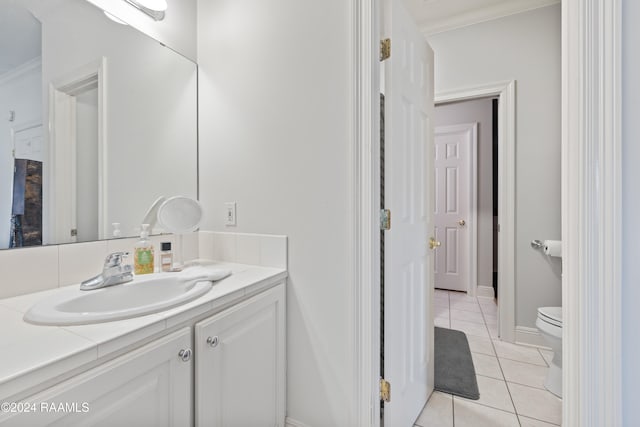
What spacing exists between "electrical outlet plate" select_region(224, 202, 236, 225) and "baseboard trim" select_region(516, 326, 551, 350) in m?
2.36

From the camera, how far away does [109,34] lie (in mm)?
1278

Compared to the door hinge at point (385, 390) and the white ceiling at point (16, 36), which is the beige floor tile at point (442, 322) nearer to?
the door hinge at point (385, 390)

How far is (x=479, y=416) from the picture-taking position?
154 centimetres

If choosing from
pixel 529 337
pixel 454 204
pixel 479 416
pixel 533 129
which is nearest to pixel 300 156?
pixel 479 416

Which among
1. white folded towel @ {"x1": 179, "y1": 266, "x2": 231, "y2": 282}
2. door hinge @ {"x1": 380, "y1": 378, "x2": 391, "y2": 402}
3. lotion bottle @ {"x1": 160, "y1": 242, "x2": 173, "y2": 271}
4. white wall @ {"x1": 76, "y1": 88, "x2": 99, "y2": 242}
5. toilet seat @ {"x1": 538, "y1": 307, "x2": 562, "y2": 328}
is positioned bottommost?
door hinge @ {"x1": 380, "y1": 378, "x2": 391, "y2": 402}

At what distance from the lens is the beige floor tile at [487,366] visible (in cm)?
193

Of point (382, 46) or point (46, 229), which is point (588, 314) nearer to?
point (382, 46)

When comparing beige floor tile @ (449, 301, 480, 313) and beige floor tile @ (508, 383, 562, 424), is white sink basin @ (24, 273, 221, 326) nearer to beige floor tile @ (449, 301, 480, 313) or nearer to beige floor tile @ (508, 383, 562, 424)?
beige floor tile @ (508, 383, 562, 424)

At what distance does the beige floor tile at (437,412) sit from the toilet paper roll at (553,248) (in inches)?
51.2

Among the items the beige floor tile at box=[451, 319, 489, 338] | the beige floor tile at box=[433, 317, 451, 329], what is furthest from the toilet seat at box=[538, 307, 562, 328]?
the beige floor tile at box=[433, 317, 451, 329]

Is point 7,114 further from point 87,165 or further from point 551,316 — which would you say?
point 551,316

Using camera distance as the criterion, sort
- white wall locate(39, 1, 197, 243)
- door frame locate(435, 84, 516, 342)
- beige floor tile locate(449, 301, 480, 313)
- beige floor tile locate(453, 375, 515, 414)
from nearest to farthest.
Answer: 1. white wall locate(39, 1, 197, 243)
2. beige floor tile locate(453, 375, 515, 414)
3. door frame locate(435, 84, 516, 342)
4. beige floor tile locate(449, 301, 480, 313)

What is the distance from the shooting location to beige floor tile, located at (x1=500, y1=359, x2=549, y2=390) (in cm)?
184

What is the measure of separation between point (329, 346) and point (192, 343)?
597 millimetres
